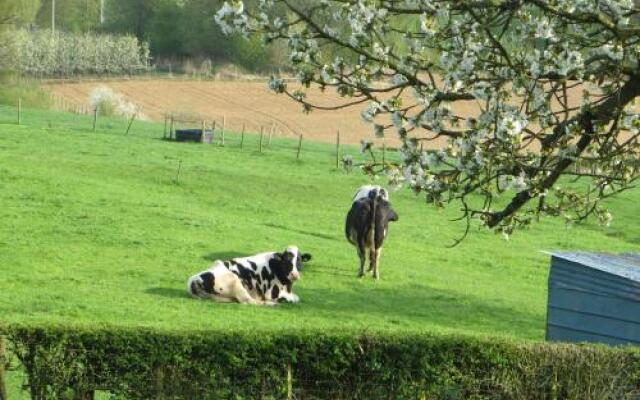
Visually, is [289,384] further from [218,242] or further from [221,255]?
[218,242]

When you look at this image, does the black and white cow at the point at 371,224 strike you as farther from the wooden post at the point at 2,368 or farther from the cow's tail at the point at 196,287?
the wooden post at the point at 2,368

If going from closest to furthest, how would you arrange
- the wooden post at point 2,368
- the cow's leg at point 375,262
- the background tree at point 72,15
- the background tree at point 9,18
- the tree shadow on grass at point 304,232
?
the wooden post at point 2,368 < the cow's leg at point 375,262 < the tree shadow on grass at point 304,232 < the background tree at point 9,18 < the background tree at point 72,15

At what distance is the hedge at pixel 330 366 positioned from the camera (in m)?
15.2

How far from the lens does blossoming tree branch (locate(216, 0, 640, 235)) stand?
10.8 m

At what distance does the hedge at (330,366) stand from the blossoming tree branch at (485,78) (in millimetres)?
4045

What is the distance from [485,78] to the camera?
11367 mm

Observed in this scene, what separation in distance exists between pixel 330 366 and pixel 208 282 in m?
13.1

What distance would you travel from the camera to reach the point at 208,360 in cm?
1538

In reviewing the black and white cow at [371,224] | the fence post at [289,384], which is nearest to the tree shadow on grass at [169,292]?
the black and white cow at [371,224]

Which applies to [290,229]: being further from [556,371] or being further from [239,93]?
[239,93]

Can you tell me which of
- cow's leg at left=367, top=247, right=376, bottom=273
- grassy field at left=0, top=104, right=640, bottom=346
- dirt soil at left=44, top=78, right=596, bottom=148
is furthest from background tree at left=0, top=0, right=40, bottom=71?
cow's leg at left=367, top=247, right=376, bottom=273

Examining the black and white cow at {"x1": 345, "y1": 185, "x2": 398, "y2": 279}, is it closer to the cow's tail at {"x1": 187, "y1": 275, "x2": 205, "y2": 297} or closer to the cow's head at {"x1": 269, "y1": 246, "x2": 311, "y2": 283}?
the cow's head at {"x1": 269, "y1": 246, "x2": 311, "y2": 283}

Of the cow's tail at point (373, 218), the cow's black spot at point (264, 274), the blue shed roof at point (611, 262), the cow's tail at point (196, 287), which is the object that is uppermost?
the blue shed roof at point (611, 262)

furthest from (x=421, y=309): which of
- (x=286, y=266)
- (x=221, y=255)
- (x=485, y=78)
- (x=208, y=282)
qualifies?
(x=485, y=78)
